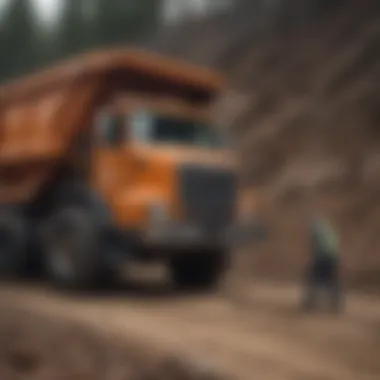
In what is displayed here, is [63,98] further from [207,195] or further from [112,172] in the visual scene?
[207,195]

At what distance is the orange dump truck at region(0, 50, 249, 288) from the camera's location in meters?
10.9

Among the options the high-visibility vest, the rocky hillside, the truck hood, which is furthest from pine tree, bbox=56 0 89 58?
the high-visibility vest

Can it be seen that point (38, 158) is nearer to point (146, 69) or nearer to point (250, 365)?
point (146, 69)

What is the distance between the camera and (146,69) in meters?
12.1

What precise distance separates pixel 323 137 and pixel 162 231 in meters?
8.16

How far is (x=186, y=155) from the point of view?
1112cm

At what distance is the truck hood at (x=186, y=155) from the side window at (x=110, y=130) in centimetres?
38

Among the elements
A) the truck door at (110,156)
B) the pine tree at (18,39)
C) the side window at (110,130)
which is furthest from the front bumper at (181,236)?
the pine tree at (18,39)

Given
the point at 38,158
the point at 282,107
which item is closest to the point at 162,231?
the point at 38,158

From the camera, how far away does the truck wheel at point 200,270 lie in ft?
40.8

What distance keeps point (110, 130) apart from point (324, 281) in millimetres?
3594

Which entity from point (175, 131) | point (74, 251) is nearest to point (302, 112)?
point (175, 131)

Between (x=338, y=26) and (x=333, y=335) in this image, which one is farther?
(x=338, y=26)

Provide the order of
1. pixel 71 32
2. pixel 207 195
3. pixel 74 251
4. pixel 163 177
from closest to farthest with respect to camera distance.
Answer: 1. pixel 163 177
2. pixel 207 195
3. pixel 74 251
4. pixel 71 32
